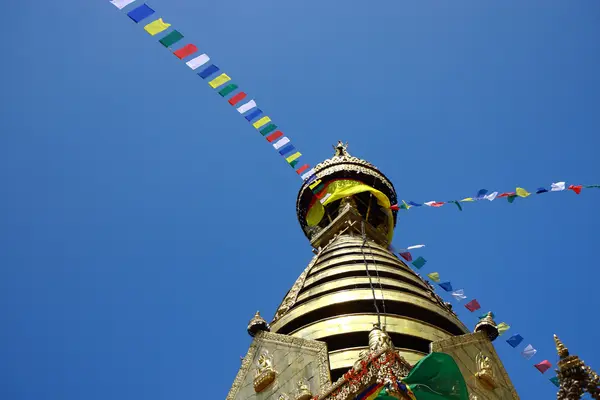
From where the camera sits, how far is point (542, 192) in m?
17.3

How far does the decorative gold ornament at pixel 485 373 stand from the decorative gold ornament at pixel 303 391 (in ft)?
11.0

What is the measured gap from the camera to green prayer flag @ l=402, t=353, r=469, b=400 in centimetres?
1041

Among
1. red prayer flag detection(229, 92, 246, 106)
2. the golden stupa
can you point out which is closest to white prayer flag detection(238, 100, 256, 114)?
red prayer flag detection(229, 92, 246, 106)

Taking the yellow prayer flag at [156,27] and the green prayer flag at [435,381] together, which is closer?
the green prayer flag at [435,381]

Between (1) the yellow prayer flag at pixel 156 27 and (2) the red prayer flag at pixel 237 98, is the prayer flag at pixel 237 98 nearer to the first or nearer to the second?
(2) the red prayer flag at pixel 237 98

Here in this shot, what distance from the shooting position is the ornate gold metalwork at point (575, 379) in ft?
33.5

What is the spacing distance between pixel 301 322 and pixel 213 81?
5.70 meters

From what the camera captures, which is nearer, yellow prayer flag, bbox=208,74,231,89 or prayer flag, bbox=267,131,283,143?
yellow prayer flag, bbox=208,74,231,89

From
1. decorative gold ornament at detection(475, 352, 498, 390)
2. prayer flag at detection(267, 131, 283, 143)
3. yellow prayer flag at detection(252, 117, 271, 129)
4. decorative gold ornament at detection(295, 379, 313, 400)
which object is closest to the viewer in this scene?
decorative gold ornament at detection(295, 379, 313, 400)

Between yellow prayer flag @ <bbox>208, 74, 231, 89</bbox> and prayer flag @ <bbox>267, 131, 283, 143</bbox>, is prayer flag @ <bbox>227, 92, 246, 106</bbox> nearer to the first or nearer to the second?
yellow prayer flag @ <bbox>208, 74, 231, 89</bbox>

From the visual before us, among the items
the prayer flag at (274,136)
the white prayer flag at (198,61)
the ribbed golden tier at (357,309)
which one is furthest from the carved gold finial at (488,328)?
the white prayer flag at (198,61)

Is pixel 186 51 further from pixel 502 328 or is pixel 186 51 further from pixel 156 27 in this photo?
pixel 502 328

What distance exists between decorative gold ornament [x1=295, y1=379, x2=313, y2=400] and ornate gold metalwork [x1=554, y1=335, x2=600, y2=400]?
4.29 metres

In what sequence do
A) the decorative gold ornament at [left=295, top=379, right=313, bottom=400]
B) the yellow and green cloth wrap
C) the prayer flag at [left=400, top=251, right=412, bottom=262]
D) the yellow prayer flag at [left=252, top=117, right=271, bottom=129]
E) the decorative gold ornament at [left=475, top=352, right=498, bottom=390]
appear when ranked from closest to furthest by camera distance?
the decorative gold ornament at [left=295, top=379, right=313, bottom=400] < the decorative gold ornament at [left=475, top=352, right=498, bottom=390] < the yellow prayer flag at [left=252, top=117, right=271, bottom=129] < the prayer flag at [left=400, top=251, right=412, bottom=262] < the yellow and green cloth wrap
